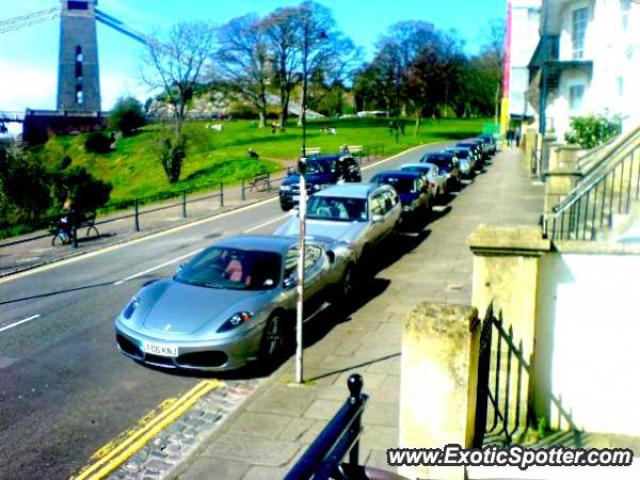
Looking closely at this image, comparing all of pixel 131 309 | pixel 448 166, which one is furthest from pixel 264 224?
pixel 131 309

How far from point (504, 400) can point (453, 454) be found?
151cm

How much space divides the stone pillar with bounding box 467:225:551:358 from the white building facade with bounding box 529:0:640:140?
14.8 m

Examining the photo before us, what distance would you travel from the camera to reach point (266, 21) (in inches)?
1930

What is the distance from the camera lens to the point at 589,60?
26.9 metres

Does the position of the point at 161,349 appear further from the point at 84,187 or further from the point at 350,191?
the point at 84,187

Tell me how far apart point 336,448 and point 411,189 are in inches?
715

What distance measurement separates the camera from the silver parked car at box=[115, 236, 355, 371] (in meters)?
8.19

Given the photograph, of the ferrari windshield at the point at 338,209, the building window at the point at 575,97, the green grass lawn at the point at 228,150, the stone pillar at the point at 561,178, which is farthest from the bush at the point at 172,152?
the stone pillar at the point at 561,178

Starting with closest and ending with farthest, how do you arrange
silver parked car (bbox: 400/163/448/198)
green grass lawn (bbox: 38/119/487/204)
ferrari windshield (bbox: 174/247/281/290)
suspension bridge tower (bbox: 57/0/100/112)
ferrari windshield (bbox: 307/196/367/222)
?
ferrari windshield (bbox: 174/247/281/290), ferrari windshield (bbox: 307/196/367/222), silver parked car (bbox: 400/163/448/198), green grass lawn (bbox: 38/119/487/204), suspension bridge tower (bbox: 57/0/100/112)

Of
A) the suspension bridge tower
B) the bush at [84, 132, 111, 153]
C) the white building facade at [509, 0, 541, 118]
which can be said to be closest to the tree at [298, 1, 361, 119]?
the white building facade at [509, 0, 541, 118]

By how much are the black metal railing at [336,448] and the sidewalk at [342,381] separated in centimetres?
281

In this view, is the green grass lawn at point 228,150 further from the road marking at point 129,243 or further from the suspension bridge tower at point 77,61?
the suspension bridge tower at point 77,61

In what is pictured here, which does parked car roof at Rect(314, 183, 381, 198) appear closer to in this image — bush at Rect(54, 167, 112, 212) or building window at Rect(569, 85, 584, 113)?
building window at Rect(569, 85, 584, 113)

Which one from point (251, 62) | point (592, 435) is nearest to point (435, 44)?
point (251, 62)
